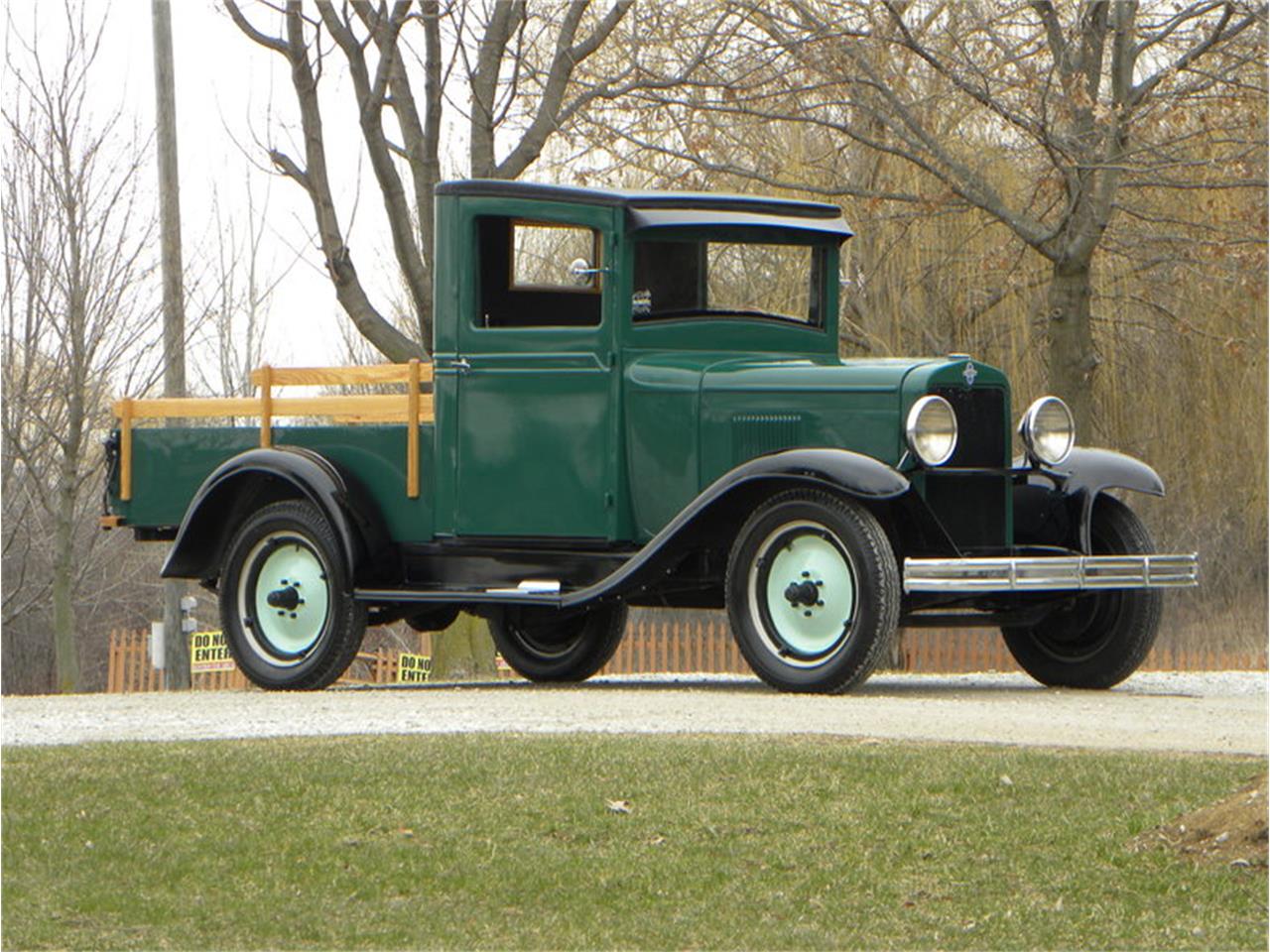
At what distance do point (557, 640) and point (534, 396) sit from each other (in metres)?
2.23

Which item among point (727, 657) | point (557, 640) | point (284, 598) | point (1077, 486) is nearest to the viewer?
point (1077, 486)

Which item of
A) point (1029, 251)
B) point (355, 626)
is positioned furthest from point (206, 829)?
point (1029, 251)

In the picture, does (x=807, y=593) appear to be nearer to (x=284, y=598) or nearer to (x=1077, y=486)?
(x=1077, y=486)

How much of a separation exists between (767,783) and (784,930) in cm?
139

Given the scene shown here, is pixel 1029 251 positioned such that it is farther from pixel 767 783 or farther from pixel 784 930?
pixel 784 930

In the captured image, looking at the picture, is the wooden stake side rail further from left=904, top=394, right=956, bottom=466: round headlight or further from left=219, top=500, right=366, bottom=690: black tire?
left=904, top=394, right=956, bottom=466: round headlight

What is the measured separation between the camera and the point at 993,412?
10844 mm

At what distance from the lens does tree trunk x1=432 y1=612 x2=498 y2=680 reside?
1855 cm

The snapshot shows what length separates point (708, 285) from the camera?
11.6m

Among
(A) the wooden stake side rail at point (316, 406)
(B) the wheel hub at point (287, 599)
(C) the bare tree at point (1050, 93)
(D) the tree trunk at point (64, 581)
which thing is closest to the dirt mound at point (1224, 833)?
(A) the wooden stake side rail at point (316, 406)

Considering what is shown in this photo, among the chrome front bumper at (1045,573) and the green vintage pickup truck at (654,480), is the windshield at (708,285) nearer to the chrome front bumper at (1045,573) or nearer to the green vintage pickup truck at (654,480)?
the green vintage pickup truck at (654,480)

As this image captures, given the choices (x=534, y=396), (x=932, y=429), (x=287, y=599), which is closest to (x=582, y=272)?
(x=534, y=396)

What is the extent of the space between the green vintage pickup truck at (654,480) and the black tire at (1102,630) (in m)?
0.01

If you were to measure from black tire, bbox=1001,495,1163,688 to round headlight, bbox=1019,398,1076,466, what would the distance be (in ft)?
1.98
